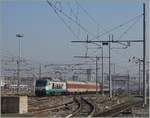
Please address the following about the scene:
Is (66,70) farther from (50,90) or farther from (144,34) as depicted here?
(144,34)

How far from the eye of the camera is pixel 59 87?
6606 centimetres

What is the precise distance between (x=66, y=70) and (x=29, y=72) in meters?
12.7

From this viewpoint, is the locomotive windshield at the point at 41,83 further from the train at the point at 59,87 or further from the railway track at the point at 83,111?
the railway track at the point at 83,111

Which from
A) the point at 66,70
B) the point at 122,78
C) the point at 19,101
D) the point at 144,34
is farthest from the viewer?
the point at 122,78

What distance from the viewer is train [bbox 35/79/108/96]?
197ft

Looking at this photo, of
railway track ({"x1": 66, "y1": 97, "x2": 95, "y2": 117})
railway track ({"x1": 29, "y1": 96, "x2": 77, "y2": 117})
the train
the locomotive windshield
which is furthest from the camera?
the train

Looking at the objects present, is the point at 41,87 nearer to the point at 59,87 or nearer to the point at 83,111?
the point at 59,87

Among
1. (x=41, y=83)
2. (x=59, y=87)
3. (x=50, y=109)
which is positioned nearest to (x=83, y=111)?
(x=50, y=109)

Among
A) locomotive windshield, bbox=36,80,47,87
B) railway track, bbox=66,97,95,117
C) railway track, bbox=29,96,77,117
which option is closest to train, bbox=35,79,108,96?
locomotive windshield, bbox=36,80,47,87

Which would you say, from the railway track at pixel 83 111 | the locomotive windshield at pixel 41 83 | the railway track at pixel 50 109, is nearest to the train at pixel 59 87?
the locomotive windshield at pixel 41 83

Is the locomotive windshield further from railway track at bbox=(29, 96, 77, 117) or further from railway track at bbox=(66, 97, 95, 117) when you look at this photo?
railway track at bbox=(66, 97, 95, 117)

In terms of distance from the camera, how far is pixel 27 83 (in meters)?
124

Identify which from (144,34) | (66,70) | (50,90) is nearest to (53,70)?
(66,70)

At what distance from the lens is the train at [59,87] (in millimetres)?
60062
